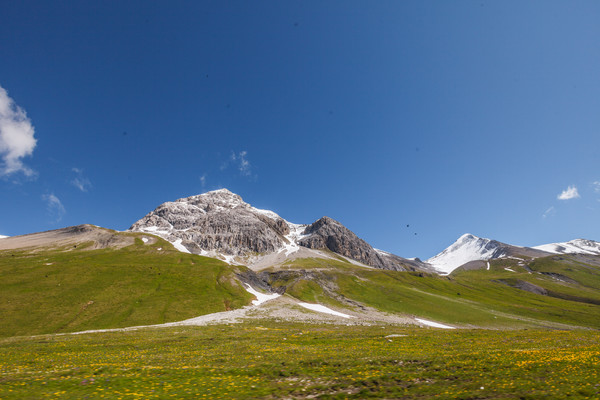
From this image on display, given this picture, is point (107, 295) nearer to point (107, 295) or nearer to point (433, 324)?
point (107, 295)

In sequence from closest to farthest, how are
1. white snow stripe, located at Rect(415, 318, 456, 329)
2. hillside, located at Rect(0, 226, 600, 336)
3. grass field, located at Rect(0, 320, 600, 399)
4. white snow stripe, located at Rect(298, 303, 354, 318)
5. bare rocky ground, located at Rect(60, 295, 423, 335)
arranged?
grass field, located at Rect(0, 320, 600, 399)
hillside, located at Rect(0, 226, 600, 336)
bare rocky ground, located at Rect(60, 295, 423, 335)
white snow stripe, located at Rect(415, 318, 456, 329)
white snow stripe, located at Rect(298, 303, 354, 318)

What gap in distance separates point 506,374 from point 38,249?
250167mm

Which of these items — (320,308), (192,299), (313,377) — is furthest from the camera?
(320,308)

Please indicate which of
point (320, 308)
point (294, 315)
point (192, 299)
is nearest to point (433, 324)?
point (320, 308)

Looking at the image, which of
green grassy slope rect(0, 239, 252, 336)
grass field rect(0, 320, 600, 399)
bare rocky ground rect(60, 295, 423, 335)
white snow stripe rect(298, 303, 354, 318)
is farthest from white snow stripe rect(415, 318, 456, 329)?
grass field rect(0, 320, 600, 399)

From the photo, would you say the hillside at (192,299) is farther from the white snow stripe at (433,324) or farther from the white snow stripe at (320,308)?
the white snow stripe at (433,324)

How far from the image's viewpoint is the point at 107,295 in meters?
89.2

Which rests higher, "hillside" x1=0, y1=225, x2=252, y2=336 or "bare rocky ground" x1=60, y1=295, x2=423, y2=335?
"hillside" x1=0, y1=225, x2=252, y2=336

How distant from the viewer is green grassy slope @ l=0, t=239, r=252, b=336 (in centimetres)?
7306

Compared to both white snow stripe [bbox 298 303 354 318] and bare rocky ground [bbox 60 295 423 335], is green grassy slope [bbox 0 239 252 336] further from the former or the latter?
white snow stripe [bbox 298 303 354 318]

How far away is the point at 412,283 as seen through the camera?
17175 cm

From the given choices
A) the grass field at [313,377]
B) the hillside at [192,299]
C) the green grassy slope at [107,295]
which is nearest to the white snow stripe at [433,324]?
the hillside at [192,299]

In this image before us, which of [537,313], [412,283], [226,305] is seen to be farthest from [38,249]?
[537,313]

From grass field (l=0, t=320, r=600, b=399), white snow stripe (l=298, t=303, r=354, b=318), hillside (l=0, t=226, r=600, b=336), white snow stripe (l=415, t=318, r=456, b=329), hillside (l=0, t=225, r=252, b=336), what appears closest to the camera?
grass field (l=0, t=320, r=600, b=399)
